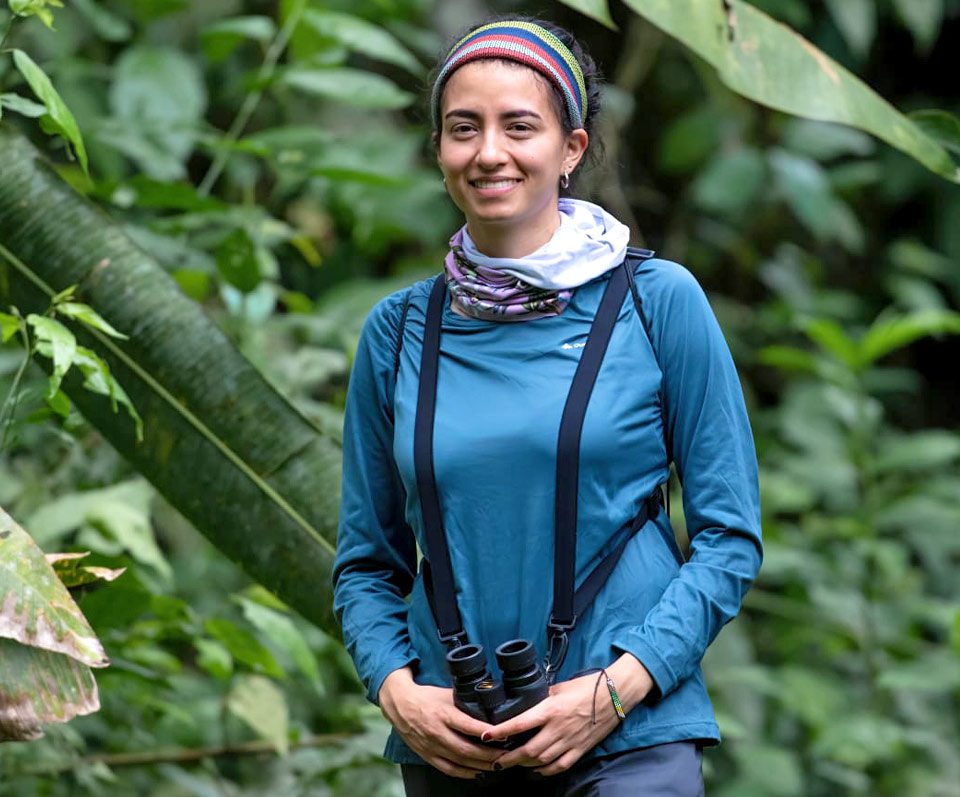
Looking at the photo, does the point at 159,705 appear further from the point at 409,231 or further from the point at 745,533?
the point at 409,231

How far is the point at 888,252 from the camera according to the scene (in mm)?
6820

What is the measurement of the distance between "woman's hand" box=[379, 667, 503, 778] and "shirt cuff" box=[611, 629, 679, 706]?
0.18 meters

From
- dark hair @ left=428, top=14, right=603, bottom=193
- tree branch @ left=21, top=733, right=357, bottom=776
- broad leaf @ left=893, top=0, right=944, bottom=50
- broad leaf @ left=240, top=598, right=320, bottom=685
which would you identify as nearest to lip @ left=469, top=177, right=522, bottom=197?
dark hair @ left=428, top=14, right=603, bottom=193

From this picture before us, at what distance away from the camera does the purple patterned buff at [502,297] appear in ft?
5.98

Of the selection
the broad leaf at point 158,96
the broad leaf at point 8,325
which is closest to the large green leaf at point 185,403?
the broad leaf at point 8,325

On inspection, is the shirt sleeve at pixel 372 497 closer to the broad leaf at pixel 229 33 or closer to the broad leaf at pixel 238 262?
the broad leaf at pixel 238 262

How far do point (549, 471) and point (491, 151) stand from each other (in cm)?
39

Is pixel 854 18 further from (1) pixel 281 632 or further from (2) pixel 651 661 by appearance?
(2) pixel 651 661

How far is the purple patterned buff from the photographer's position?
182cm

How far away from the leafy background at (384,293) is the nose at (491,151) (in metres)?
0.61

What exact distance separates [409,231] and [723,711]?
180 centimetres

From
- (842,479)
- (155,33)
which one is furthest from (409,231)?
(842,479)

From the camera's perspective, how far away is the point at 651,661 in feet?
5.58

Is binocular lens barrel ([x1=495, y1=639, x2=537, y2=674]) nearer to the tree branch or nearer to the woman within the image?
the woman
